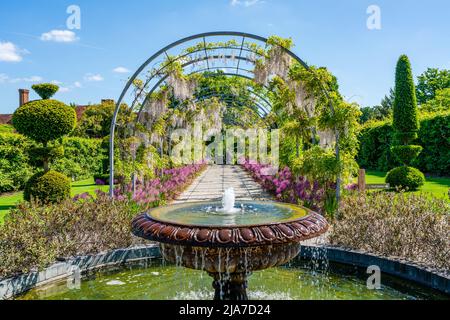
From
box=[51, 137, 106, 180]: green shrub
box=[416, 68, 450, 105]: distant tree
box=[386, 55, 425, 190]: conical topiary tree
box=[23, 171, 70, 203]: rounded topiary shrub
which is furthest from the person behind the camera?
box=[416, 68, 450, 105]: distant tree

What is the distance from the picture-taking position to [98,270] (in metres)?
4.42

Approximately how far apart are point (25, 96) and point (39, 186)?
16887 mm

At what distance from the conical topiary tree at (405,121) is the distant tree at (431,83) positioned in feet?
103

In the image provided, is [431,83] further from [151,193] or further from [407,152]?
[151,193]

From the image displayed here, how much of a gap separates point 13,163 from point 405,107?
12.4m

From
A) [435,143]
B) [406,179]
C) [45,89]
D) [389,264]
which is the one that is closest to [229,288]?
[389,264]

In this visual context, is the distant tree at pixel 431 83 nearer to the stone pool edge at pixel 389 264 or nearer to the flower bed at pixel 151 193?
the flower bed at pixel 151 193

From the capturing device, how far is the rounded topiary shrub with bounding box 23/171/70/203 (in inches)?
350

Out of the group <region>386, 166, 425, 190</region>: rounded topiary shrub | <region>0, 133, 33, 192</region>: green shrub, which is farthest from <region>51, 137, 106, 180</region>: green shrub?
<region>386, 166, 425, 190</region>: rounded topiary shrub

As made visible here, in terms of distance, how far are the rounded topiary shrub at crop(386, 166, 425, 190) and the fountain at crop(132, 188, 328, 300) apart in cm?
870

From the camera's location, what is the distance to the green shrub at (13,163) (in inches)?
482

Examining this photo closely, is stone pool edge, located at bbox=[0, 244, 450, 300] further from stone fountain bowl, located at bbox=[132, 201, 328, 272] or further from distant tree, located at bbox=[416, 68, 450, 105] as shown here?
distant tree, located at bbox=[416, 68, 450, 105]

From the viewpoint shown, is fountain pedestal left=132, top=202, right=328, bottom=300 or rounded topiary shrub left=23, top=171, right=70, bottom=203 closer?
fountain pedestal left=132, top=202, right=328, bottom=300

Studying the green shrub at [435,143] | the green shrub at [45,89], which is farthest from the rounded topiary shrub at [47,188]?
the green shrub at [435,143]
